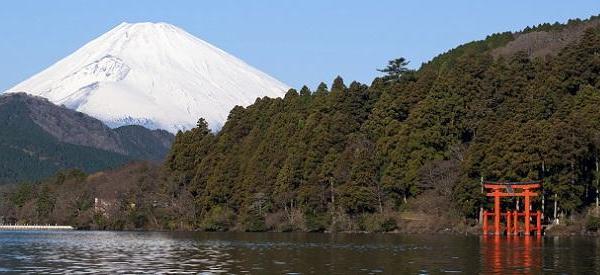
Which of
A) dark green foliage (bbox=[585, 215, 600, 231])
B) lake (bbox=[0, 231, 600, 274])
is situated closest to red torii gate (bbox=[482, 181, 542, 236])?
dark green foliage (bbox=[585, 215, 600, 231])

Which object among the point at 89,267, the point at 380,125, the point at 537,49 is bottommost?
the point at 89,267

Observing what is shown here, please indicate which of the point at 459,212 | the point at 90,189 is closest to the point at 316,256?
the point at 459,212

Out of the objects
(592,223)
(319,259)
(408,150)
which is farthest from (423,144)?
(319,259)

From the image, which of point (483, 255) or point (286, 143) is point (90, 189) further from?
point (483, 255)

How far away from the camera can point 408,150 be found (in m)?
81.8

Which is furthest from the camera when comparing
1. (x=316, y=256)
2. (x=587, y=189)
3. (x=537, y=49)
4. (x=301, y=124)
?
(x=537, y=49)

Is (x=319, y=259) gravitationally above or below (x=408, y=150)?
below

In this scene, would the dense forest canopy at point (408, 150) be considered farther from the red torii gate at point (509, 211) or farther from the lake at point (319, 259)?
the lake at point (319, 259)

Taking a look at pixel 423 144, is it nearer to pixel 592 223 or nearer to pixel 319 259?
pixel 592 223

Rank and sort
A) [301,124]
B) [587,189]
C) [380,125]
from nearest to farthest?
[587,189] → [380,125] → [301,124]

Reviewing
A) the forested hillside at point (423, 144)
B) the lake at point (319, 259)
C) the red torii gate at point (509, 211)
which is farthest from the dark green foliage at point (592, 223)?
the lake at point (319, 259)

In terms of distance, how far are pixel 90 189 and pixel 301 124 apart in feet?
116

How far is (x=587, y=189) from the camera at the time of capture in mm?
72875

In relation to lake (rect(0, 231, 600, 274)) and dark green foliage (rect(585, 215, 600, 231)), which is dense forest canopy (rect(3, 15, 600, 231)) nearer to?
dark green foliage (rect(585, 215, 600, 231))
